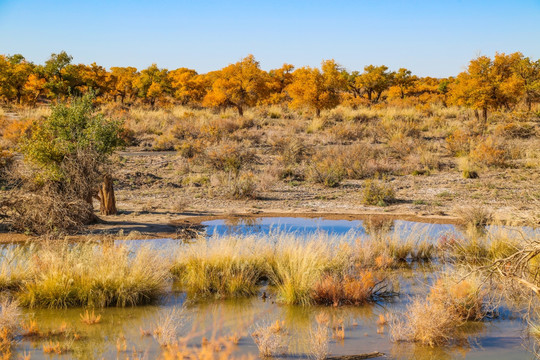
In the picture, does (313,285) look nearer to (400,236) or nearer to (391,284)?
(391,284)

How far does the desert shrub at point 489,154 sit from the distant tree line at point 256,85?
2.79 meters

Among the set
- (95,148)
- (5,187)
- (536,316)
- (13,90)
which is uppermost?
(13,90)

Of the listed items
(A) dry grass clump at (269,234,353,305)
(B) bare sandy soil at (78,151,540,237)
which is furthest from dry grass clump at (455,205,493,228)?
(A) dry grass clump at (269,234,353,305)

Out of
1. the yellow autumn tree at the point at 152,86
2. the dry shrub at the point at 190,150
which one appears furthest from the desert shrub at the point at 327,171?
the yellow autumn tree at the point at 152,86

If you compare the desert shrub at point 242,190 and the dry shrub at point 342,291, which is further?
the desert shrub at point 242,190

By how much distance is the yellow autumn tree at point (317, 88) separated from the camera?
3403 centimetres

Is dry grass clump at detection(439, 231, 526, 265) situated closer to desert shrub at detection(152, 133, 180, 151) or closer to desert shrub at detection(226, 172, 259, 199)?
desert shrub at detection(226, 172, 259, 199)

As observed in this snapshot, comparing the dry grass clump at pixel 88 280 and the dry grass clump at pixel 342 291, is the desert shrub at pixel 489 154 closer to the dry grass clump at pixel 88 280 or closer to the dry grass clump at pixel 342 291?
the dry grass clump at pixel 342 291

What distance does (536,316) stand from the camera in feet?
26.4

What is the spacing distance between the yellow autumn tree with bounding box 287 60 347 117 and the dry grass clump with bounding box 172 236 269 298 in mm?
25092

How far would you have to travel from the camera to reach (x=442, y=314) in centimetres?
712

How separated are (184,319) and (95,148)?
264 inches

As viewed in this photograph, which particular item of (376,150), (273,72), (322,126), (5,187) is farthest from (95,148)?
(273,72)

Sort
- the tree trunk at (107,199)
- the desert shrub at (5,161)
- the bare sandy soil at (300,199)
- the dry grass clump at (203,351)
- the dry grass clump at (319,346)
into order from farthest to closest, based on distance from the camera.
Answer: the desert shrub at (5,161) → the bare sandy soil at (300,199) → the tree trunk at (107,199) → the dry grass clump at (203,351) → the dry grass clump at (319,346)
